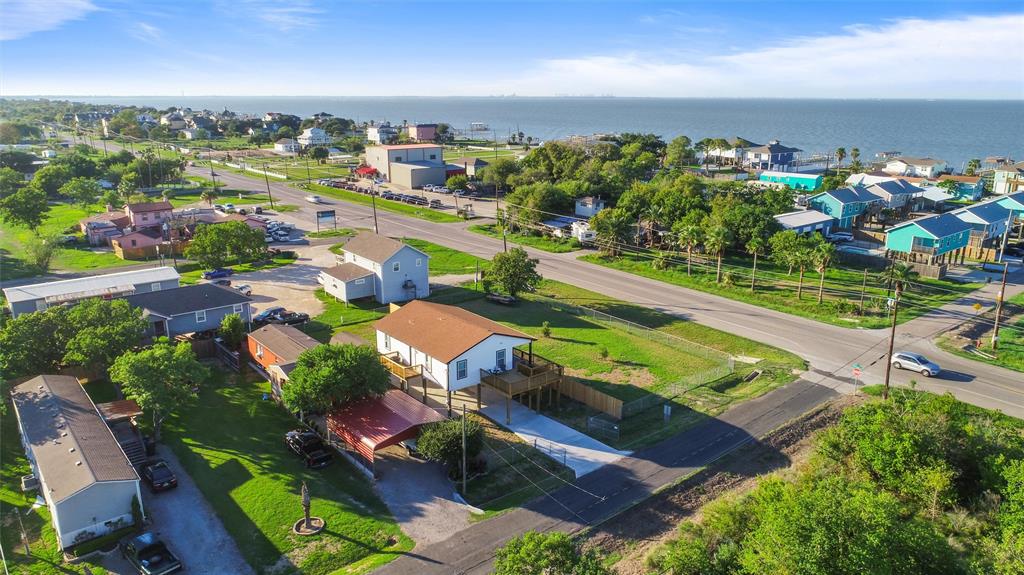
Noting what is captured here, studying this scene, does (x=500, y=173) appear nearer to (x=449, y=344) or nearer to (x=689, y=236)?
(x=689, y=236)

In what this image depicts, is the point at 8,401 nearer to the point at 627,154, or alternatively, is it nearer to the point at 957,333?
the point at 957,333

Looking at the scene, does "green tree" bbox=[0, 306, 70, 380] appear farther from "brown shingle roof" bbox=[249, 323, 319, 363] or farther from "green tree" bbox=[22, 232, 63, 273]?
"green tree" bbox=[22, 232, 63, 273]

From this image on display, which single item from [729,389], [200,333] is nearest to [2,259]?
[200,333]

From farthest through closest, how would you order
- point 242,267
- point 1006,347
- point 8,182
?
point 8,182 → point 242,267 → point 1006,347

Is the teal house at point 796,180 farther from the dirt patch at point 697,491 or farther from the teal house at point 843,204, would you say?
the dirt patch at point 697,491

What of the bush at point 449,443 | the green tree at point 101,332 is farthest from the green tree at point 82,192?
the bush at point 449,443

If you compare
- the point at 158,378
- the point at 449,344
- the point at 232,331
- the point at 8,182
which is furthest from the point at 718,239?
the point at 8,182
